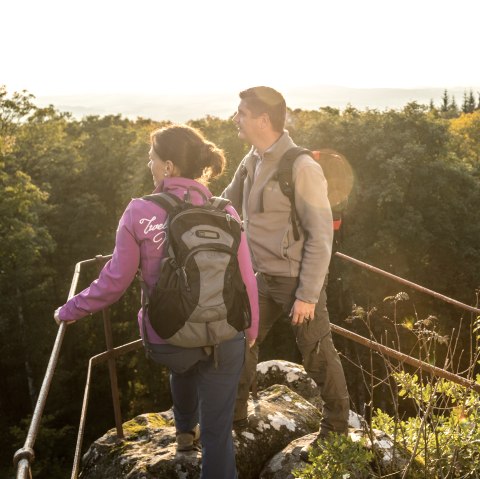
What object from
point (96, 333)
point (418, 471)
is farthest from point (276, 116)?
point (96, 333)

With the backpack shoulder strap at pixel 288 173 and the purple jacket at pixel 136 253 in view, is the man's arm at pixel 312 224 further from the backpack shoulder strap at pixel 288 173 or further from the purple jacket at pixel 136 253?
the purple jacket at pixel 136 253

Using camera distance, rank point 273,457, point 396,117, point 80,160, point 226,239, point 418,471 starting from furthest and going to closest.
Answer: point 80,160
point 396,117
point 273,457
point 418,471
point 226,239

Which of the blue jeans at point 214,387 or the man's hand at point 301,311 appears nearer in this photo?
the blue jeans at point 214,387

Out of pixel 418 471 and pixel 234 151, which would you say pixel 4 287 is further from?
pixel 418 471

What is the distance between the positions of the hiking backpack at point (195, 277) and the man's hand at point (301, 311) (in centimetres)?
68

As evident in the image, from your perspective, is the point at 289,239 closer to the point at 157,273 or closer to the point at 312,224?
the point at 312,224

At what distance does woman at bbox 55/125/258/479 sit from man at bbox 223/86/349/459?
515 millimetres

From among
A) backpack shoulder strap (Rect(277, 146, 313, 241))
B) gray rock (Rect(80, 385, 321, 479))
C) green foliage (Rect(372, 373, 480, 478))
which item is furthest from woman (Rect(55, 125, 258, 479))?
green foliage (Rect(372, 373, 480, 478))

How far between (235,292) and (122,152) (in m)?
28.7

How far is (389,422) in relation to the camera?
12.6 feet

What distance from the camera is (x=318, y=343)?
3463mm

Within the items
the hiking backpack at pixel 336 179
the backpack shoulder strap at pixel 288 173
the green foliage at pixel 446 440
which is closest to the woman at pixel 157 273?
the backpack shoulder strap at pixel 288 173

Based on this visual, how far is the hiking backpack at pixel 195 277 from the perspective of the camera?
2.50 meters

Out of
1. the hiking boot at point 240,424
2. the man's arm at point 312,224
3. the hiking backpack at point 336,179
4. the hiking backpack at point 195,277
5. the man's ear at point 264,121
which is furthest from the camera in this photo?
the hiking boot at point 240,424
